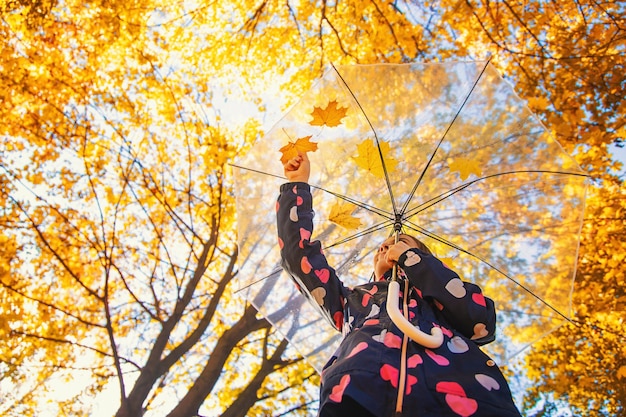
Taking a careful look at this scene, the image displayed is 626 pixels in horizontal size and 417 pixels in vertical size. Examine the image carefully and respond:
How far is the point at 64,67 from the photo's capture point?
18.9 feet

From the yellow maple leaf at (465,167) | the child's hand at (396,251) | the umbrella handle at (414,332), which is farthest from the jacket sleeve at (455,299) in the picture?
the yellow maple leaf at (465,167)

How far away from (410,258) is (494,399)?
721mm

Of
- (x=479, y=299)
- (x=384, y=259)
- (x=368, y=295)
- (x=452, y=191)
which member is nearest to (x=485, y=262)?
(x=452, y=191)

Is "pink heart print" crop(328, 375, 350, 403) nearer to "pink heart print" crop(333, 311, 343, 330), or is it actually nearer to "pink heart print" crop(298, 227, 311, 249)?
"pink heart print" crop(333, 311, 343, 330)

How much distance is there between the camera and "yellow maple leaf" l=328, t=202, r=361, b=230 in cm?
279

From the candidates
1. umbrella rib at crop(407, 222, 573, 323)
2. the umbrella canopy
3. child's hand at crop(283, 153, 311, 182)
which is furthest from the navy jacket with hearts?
umbrella rib at crop(407, 222, 573, 323)

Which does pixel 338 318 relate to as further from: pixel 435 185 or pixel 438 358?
pixel 435 185

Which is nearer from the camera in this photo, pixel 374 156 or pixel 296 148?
pixel 296 148

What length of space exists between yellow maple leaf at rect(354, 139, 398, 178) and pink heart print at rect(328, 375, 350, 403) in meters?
1.51

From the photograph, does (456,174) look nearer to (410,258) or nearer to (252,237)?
(410,258)

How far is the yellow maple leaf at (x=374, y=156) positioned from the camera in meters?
2.67

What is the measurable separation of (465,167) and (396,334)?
56.9 inches

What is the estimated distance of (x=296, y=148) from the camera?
2.53 metres

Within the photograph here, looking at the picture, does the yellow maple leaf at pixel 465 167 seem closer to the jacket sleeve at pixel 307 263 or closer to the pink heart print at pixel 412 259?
the pink heart print at pixel 412 259
